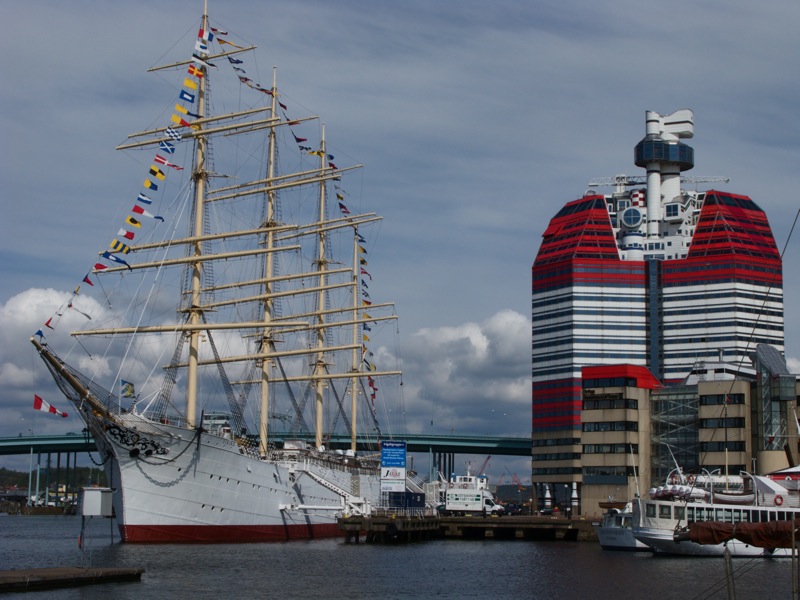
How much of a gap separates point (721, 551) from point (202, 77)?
185 feet

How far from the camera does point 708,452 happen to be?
438 ft

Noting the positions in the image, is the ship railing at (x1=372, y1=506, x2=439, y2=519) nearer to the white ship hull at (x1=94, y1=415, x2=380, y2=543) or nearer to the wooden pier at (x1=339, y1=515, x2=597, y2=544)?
the wooden pier at (x1=339, y1=515, x2=597, y2=544)

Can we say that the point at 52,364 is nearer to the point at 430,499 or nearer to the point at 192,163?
the point at 192,163

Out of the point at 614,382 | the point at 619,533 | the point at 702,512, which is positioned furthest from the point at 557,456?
the point at 702,512

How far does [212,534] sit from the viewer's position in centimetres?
8550

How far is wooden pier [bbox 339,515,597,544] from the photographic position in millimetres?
101562

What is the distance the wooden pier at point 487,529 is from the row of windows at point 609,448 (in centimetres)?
2334

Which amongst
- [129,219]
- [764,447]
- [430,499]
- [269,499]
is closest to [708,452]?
[764,447]

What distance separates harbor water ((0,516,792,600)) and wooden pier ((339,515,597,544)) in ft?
20.2

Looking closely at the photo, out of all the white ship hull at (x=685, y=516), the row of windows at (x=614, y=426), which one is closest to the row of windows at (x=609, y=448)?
the row of windows at (x=614, y=426)

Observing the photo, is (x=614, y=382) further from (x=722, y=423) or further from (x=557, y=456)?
(x=557, y=456)

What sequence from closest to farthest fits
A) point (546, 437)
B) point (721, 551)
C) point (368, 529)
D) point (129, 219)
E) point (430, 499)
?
point (129, 219)
point (721, 551)
point (368, 529)
point (430, 499)
point (546, 437)

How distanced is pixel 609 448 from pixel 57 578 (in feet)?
311

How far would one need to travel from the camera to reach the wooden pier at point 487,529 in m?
102
